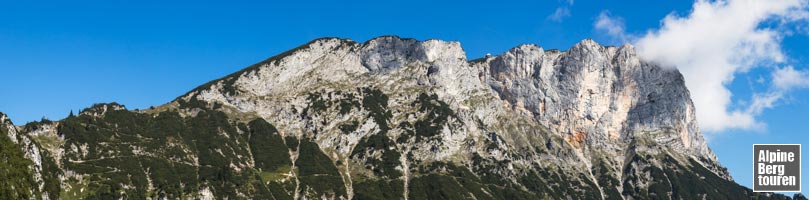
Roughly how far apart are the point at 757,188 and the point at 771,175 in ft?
7.21

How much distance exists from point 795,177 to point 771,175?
1.96 metres

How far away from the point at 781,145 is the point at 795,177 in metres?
3.11

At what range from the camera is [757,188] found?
68000 mm

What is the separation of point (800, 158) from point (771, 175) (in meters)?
A: 3.21

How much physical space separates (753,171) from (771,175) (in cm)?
155

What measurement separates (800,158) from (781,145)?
96.8 inches

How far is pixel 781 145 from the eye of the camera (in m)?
66.1

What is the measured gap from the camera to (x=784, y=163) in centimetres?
6612

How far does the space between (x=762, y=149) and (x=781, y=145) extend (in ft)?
6.67

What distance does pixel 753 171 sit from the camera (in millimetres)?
67312
